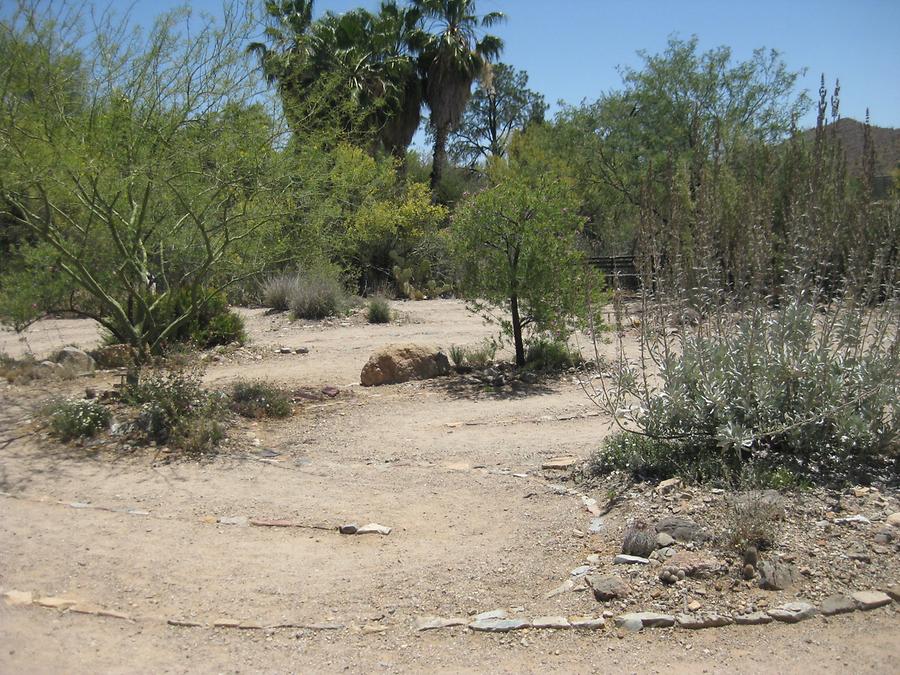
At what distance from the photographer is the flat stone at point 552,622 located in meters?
4.26

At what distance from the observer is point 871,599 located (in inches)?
167

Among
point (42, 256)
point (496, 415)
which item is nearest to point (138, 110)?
point (42, 256)

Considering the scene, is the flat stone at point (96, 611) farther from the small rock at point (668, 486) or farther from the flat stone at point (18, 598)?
the small rock at point (668, 486)

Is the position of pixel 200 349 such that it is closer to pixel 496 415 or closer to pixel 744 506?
pixel 496 415

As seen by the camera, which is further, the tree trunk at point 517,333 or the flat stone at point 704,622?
the tree trunk at point 517,333

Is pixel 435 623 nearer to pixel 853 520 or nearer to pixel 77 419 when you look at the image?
pixel 853 520

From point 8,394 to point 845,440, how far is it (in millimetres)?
9309

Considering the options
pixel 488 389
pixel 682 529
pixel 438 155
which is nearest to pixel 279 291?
pixel 488 389

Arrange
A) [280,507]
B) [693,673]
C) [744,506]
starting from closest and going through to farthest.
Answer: [693,673], [744,506], [280,507]

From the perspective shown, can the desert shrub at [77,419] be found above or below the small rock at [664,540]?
above

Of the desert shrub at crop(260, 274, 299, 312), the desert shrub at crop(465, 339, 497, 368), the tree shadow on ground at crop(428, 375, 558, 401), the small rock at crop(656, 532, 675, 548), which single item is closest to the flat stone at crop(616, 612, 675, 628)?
the small rock at crop(656, 532, 675, 548)

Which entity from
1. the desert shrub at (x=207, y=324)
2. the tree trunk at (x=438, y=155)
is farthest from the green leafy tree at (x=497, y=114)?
the desert shrub at (x=207, y=324)

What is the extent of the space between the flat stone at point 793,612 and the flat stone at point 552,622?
1.03 meters

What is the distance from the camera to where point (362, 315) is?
19203mm
